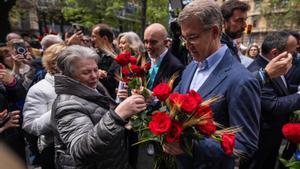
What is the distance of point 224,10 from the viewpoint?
300cm

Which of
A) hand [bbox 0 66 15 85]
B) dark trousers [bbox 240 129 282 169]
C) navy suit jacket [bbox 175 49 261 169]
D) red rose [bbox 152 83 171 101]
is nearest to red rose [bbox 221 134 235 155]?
navy suit jacket [bbox 175 49 261 169]

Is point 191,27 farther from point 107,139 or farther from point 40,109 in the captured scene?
point 40,109

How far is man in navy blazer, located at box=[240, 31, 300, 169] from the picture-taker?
8.95ft

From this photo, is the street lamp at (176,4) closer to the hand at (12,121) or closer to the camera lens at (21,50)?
Result: the camera lens at (21,50)


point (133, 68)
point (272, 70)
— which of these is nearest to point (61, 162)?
point (133, 68)

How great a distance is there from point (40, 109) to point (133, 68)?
119 centimetres

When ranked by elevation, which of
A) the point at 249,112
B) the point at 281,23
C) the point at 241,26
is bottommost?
the point at 281,23

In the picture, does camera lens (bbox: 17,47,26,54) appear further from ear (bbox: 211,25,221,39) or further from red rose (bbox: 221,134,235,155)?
red rose (bbox: 221,134,235,155)

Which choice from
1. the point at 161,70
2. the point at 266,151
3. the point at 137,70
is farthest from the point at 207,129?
the point at 161,70

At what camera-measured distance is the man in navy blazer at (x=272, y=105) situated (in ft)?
8.95

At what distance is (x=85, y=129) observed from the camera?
1988mm

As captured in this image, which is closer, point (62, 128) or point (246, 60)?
point (62, 128)

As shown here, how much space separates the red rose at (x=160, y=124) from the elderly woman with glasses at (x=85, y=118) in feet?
0.95

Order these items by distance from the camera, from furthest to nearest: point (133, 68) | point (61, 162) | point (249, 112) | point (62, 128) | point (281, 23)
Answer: point (281, 23) → point (133, 68) → point (61, 162) → point (62, 128) → point (249, 112)
